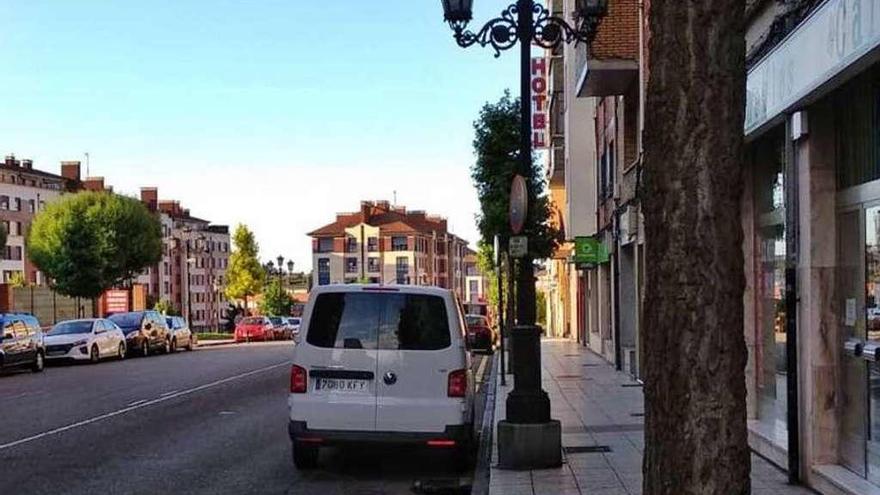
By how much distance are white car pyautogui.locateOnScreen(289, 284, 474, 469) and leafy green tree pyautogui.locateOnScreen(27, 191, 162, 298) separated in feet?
154

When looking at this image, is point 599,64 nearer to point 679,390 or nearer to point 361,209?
point 679,390

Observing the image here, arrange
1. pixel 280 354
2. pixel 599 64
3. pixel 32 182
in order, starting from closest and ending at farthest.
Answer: pixel 599 64 → pixel 280 354 → pixel 32 182

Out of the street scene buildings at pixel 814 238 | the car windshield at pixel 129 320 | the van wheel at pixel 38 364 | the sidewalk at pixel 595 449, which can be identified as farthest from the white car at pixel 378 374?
the car windshield at pixel 129 320

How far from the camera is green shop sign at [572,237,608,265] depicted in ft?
89.5

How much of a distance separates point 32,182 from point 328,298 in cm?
8847

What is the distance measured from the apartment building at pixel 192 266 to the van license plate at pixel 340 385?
92.9m

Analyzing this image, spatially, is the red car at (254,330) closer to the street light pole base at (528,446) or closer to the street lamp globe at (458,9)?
the street lamp globe at (458,9)

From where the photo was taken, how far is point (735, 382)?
3027 mm

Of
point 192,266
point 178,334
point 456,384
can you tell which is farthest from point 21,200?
point 456,384

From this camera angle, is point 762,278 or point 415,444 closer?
point 415,444

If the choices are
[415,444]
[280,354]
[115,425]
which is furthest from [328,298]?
[280,354]

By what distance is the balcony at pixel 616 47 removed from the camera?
20.0 meters

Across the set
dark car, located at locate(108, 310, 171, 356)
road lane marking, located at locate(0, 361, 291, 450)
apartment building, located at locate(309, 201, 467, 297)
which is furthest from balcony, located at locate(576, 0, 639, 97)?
apartment building, located at locate(309, 201, 467, 297)

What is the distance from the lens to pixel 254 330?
56.7 meters
